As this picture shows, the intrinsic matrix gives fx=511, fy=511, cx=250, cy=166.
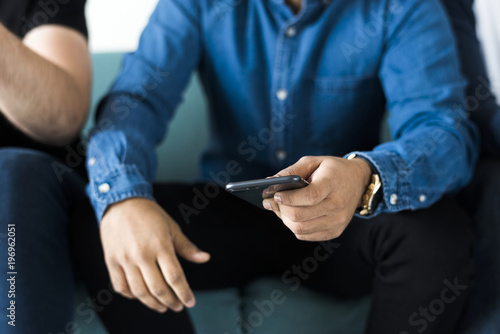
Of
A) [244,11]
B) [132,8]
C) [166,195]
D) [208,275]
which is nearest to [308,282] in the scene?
[208,275]

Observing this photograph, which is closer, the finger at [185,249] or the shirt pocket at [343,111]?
the finger at [185,249]

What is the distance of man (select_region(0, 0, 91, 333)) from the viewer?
62 cm

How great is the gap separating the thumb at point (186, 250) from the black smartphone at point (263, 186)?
17 centimetres

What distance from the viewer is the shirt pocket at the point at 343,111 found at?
875 millimetres

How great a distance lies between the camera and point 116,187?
0.68 meters

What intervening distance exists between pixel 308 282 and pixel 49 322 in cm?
37

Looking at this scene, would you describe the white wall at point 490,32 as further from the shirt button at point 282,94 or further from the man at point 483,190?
the shirt button at point 282,94

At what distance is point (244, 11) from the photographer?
0.90 metres

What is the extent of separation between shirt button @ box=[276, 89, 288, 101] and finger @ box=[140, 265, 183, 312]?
39cm

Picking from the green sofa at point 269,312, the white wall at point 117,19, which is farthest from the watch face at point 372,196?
the white wall at point 117,19

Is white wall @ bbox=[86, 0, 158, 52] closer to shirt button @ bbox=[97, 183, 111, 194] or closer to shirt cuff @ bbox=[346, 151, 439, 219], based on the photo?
shirt button @ bbox=[97, 183, 111, 194]

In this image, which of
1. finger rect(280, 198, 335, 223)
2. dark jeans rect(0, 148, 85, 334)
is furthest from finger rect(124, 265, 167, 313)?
finger rect(280, 198, 335, 223)

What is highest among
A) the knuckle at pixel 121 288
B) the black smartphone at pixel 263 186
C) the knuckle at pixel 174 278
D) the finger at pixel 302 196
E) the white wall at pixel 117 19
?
the black smartphone at pixel 263 186

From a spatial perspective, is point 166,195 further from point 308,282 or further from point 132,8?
point 132,8
